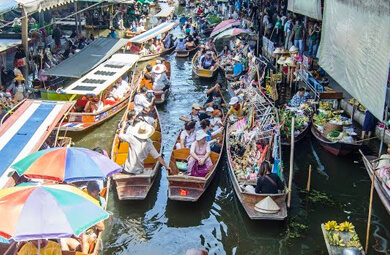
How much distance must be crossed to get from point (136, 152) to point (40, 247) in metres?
4.15

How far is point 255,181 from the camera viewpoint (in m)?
10.9

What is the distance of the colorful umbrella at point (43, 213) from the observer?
6.10m

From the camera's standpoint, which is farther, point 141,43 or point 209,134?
point 141,43

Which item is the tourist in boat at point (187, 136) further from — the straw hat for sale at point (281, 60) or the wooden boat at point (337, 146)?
the straw hat for sale at point (281, 60)

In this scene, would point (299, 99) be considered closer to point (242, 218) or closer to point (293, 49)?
point (293, 49)

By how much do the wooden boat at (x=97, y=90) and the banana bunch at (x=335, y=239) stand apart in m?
7.71

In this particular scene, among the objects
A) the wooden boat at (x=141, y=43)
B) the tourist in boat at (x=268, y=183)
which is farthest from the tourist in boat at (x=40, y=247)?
the wooden boat at (x=141, y=43)

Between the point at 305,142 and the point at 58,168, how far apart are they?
860 cm

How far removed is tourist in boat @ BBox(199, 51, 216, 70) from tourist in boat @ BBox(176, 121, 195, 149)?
30.7 feet

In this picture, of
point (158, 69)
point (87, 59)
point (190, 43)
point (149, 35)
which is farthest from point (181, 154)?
point (190, 43)

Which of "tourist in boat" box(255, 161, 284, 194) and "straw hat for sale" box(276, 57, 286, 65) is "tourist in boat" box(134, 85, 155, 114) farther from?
"straw hat for sale" box(276, 57, 286, 65)

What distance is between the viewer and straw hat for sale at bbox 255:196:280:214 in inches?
384

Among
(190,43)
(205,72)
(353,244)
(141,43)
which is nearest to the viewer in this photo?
(353,244)

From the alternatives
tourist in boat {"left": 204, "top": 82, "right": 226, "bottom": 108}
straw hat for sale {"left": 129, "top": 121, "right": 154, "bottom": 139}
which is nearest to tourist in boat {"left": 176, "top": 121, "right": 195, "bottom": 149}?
straw hat for sale {"left": 129, "top": 121, "right": 154, "bottom": 139}
